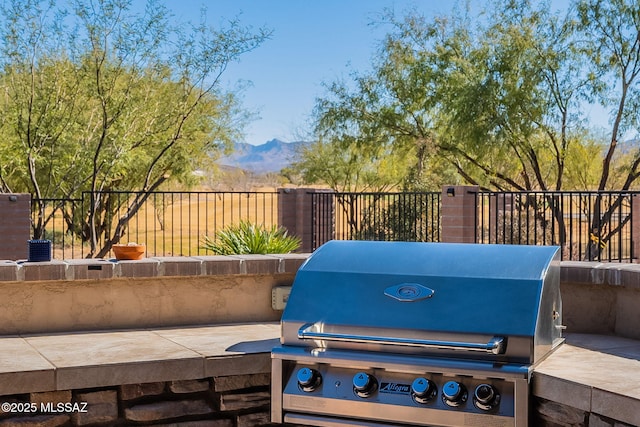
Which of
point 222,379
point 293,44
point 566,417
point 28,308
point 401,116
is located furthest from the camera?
point 293,44

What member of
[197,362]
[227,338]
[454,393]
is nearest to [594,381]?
[454,393]

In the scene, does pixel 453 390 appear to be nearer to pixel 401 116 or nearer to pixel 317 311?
pixel 317 311

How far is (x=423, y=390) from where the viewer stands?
3156 millimetres

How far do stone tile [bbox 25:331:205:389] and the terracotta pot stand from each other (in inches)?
33.1

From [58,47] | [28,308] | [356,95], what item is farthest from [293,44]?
[28,308]

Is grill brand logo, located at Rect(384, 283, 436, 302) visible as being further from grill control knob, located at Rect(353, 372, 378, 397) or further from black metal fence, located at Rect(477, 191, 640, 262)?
black metal fence, located at Rect(477, 191, 640, 262)

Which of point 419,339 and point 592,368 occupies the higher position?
point 419,339

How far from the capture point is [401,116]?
56.3ft

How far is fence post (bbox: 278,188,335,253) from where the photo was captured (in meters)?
12.1

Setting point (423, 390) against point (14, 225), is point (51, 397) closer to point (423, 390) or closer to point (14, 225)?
point (423, 390)

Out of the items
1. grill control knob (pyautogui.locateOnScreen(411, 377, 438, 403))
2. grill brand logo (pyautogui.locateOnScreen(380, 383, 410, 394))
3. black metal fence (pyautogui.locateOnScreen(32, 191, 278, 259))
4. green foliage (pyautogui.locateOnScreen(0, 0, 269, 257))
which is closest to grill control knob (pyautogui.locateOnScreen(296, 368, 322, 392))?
grill brand logo (pyautogui.locateOnScreen(380, 383, 410, 394))

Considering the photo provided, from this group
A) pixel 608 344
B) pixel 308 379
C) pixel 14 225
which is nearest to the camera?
pixel 308 379

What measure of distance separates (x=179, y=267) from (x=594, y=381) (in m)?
2.74

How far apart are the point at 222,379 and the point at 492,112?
467 inches
